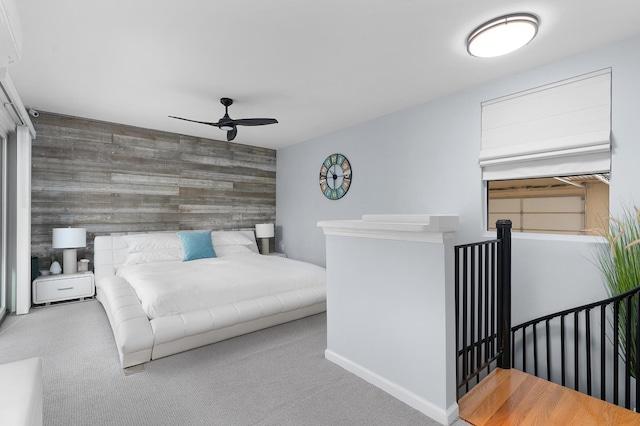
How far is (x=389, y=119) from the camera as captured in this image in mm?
3996

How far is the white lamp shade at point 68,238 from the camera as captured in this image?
12.3 feet

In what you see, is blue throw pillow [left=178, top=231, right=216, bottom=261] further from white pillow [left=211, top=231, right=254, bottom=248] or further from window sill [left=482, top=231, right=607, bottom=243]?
window sill [left=482, top=231, right=607, bottom=243]

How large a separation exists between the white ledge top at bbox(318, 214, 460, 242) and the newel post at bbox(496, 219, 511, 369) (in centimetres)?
54

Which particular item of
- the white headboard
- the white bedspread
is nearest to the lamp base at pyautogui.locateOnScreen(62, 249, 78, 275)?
the white headboard

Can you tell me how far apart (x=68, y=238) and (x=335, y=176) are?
3.56 m

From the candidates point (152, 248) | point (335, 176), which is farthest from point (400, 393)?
point (152, 248)

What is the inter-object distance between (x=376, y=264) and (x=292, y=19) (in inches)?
68.7

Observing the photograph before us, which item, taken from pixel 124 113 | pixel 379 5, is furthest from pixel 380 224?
pixel 124 113

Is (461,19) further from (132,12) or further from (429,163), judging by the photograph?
(132,12)

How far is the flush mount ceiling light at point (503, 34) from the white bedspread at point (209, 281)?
106 inches

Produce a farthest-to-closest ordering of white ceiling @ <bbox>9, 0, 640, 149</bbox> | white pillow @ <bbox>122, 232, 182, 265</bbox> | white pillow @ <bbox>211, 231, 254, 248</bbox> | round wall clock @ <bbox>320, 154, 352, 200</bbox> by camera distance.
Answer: white pillow @ <bbox>211, 231, 254, 248</bbox>, round wall clock @ <bbox>320, 154, 352, 200</bbox>, white pillow @ <bbox>122, 232, 182, 265</bbox>, white ceiling @ <bbox>9, 0, 640, 149</bbox>

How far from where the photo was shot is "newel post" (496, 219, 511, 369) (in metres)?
2.14

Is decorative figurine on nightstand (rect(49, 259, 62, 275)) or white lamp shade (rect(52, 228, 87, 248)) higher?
white lamp shade (rect(52, 228, 87, 248))

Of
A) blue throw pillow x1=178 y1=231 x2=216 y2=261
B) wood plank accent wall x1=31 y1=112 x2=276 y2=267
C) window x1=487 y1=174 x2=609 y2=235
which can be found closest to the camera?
window x1=487 y1=174 x2=609 y2=235
